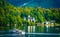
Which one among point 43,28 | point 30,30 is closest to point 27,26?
point 30,30

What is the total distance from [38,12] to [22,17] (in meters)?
0.49

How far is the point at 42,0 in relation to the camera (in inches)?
187

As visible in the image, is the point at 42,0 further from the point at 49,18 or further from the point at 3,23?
the point at 3,23

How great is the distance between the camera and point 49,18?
4723 mm

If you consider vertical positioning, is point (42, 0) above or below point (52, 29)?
above

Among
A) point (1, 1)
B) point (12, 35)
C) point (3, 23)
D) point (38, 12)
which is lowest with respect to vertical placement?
point (12, 35)

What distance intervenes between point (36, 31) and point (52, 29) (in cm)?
46

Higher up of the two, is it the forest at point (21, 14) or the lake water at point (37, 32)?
the forest at point (21, 14)

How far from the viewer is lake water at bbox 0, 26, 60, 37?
14.9 feet

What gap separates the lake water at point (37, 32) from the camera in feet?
14.9

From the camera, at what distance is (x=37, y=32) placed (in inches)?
181

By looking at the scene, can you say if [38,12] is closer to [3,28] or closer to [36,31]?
[36,31]

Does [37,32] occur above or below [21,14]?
below

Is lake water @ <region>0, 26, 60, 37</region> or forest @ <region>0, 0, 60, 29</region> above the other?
forest @ <region>0, 0, 60, 29</region>
